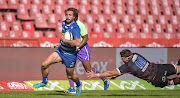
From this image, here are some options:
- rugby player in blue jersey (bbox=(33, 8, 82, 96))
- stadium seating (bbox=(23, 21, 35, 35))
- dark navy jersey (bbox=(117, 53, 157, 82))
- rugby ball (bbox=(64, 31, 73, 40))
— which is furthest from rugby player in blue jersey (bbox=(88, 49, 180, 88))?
stadium seating (bbox=(23, 21, 35, 35))

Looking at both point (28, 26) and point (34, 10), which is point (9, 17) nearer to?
point (28, 26)

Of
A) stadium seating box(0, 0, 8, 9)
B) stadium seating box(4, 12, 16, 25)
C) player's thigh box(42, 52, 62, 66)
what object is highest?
stadium seating box(0, 0, 8, 9)

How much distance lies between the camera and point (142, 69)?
7.03 metres

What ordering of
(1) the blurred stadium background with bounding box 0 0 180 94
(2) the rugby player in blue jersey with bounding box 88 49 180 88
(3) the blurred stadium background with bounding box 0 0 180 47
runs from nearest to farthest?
(2) the rugby player in blue jersey with bounding box 88 49 180 88, (1) the blurred stadium background with bounding box 0 0 180 94, (3) the blurred stadium background with bounding box 0 0 180 47

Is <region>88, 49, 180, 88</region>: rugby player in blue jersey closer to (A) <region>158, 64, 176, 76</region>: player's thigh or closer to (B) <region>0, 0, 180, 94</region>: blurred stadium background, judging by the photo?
(A) <region>158, 64, 176, 76</region>: player's thigh

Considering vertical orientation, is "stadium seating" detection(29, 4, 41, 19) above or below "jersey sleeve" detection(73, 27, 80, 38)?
above

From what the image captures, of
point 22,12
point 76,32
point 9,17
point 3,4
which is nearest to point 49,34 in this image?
point 22,12

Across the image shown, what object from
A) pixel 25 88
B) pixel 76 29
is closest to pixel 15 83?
pixel 25 88

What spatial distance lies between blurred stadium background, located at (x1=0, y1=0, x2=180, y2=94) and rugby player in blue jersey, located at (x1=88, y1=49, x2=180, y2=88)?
4.15 metres

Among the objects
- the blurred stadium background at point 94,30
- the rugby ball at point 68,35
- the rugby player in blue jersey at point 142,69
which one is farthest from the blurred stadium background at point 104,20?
the rugby player in blue jersey at point 142,69

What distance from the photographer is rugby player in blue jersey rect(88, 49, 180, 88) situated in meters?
6.98

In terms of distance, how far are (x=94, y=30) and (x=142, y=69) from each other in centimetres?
869

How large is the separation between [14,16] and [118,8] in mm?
5051

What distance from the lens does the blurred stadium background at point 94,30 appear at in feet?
35.5
